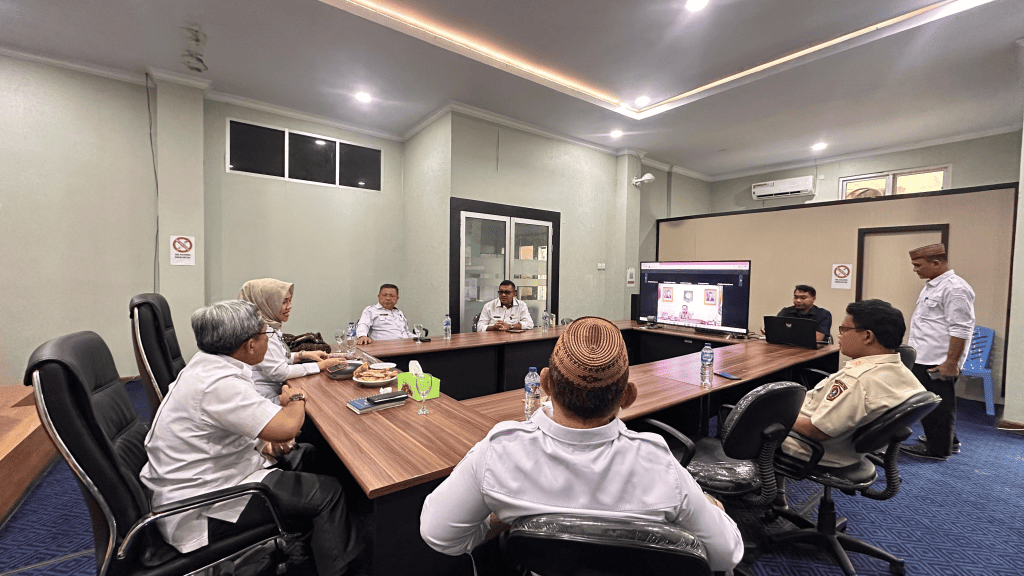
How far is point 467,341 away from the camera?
3.58m

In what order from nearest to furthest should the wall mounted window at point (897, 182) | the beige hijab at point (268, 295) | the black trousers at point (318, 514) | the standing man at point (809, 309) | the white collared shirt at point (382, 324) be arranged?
the black trousers at point (318, 514) → the beige hijab at point (268, 295) → the standing man at point (809, 309) → the white collared shirt at point (382, 324) → the wall mounted window at point (897, 182)

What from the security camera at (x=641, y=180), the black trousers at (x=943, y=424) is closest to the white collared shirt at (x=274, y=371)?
the black trousers at (x=943, y=424)

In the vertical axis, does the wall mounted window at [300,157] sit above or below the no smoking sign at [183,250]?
above

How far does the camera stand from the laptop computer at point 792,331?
3488 millimetres

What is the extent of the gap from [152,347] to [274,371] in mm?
519

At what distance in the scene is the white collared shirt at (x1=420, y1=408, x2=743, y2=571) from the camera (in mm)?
786

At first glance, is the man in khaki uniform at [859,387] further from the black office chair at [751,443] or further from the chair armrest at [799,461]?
the black office chair at [751,443]

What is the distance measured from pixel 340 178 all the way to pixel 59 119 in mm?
2482

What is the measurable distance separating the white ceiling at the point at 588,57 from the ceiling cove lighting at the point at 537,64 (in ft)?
0.22

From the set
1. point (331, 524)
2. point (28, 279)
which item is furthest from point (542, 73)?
point (28, 279)

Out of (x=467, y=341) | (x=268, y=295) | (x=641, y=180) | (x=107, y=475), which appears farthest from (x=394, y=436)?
(x=641, y=180)

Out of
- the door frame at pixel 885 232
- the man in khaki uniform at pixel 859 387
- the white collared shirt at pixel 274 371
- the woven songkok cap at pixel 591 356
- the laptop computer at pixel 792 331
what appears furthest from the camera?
the door frame at pixel 885 232

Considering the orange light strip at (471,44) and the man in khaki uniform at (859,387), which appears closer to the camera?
the man in khaki uniform at (859,387)

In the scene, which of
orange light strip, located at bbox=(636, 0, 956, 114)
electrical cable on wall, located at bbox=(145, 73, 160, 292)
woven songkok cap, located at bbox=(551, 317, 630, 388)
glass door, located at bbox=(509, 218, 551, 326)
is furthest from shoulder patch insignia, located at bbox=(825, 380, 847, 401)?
electrical cable on wall, located at bbox=(145, 73, 160, 292)
